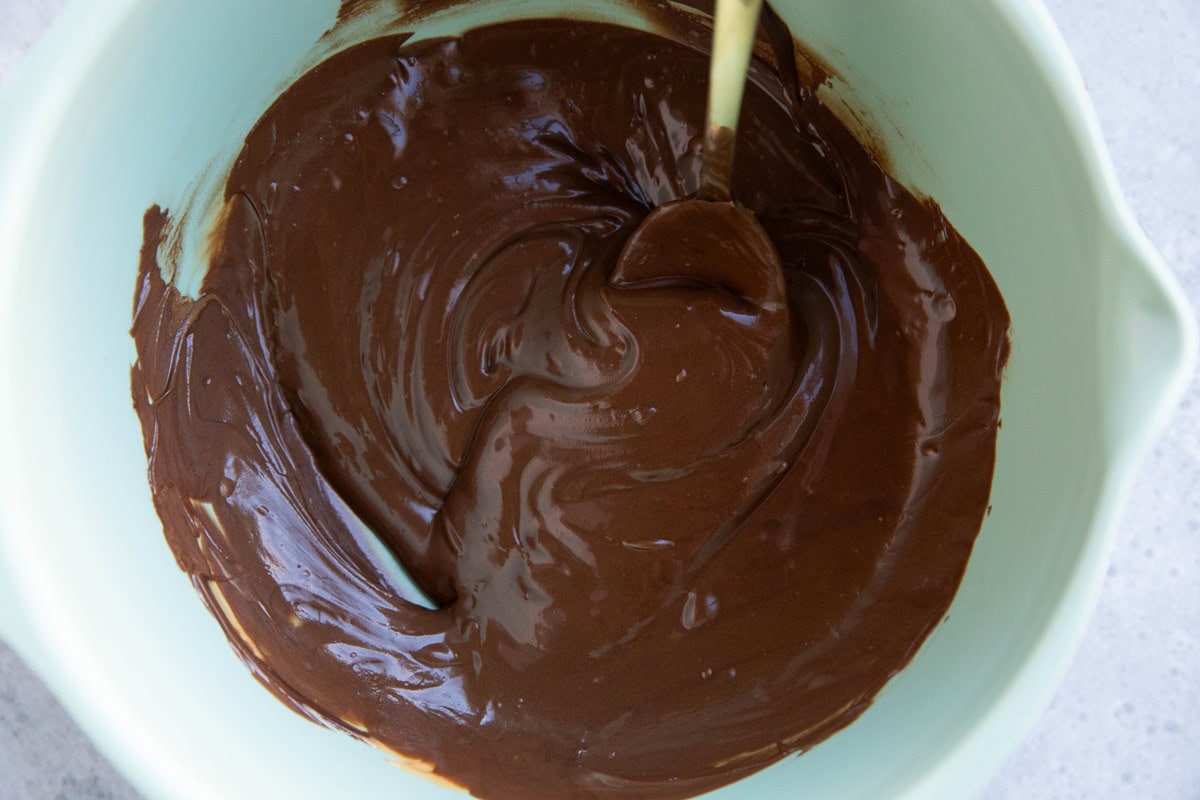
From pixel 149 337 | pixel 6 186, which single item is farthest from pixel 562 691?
pixel 6 186

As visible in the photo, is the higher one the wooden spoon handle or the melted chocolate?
the wooden spoon handle

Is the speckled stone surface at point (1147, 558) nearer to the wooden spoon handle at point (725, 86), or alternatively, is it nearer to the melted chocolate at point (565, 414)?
the melted chocolate at point (565, 414)

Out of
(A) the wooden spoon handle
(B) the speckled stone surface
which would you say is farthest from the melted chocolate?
(B) the speckled stone surface

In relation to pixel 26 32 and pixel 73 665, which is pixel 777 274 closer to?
pixel 73 665

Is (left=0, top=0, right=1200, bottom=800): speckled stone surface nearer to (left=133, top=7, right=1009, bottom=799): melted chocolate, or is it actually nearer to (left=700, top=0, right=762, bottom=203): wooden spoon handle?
(left=133, top=7, right=1009, bottom=799): melted chocolate

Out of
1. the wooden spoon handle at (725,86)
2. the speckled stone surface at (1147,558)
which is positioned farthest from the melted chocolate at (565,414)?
the speckled stone surface at (1147,558)

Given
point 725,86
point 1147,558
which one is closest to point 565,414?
point 725,86

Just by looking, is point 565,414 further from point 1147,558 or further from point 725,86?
point 1147,558
